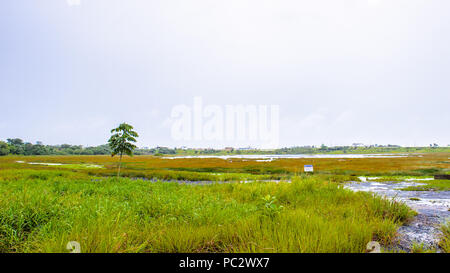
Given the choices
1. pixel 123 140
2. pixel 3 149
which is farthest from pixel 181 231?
pixel 3 149

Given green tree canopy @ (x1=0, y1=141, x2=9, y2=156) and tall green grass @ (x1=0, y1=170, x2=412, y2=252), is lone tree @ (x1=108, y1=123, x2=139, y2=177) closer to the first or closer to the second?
tall green grass @ (x1=0, y1=170, x2=412, y2=252)

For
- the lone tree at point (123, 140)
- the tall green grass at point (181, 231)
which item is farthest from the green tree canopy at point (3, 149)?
the tall green grass at point (181, 231)

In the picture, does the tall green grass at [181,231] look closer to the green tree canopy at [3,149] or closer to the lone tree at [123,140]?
the lone tree at [123,140]

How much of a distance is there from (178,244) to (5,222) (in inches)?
155

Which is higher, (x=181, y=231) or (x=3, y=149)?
(x=181, y=231)

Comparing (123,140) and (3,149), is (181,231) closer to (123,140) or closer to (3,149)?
(123,140)
